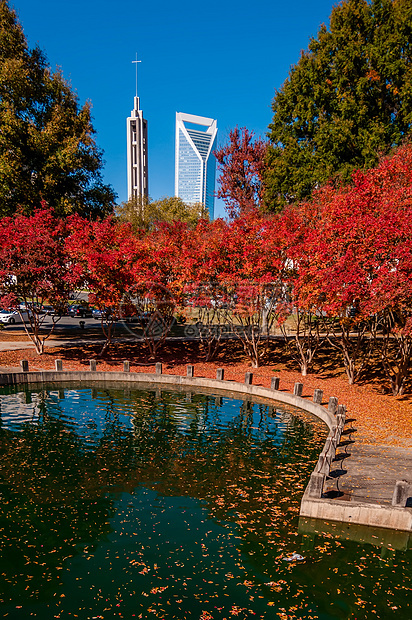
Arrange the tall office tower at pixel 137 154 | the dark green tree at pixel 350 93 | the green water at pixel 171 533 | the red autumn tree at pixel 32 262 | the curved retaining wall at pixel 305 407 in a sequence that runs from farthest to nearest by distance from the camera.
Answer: the tall office tower at pixel 137 154 → the dark green tree at pixel 350 93 → the red autumn tree at pixel 32 262 → the curved retaining wall at pixel 305 407 → the green water at pixel 171 533

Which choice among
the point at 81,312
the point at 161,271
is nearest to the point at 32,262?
the point at 161,271

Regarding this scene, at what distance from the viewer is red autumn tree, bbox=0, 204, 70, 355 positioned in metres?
23.9

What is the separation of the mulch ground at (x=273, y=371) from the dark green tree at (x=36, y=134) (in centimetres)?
1099

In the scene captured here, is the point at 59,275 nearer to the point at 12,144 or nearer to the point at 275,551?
the point at 12,144

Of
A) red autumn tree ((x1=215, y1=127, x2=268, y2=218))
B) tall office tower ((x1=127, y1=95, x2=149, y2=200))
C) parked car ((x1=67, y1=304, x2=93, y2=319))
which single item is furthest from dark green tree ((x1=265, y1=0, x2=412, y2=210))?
tall office tower ((x1=127, y1=95, x2=149, y2=200))

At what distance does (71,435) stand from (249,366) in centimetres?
1479

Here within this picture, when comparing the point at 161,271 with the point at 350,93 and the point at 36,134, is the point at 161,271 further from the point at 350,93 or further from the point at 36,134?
the point at 350,93

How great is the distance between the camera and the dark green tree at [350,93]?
2833 centimetres

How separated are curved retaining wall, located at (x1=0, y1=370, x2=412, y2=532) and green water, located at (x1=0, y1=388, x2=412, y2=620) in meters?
0.81

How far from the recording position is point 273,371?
2656 cm

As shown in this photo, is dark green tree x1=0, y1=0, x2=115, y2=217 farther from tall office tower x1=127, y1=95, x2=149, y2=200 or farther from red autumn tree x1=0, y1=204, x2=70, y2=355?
tall office tower x1=127, y1=95, x2=149, y2=200

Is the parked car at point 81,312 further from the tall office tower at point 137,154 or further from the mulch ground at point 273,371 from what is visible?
the tall office tower at point 137,154

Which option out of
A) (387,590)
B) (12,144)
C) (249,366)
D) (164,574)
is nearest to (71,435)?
(164,574)

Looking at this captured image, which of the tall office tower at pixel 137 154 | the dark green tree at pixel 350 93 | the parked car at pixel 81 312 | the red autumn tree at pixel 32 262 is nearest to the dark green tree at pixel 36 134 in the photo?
the red autumn tree at pixel 32 262
